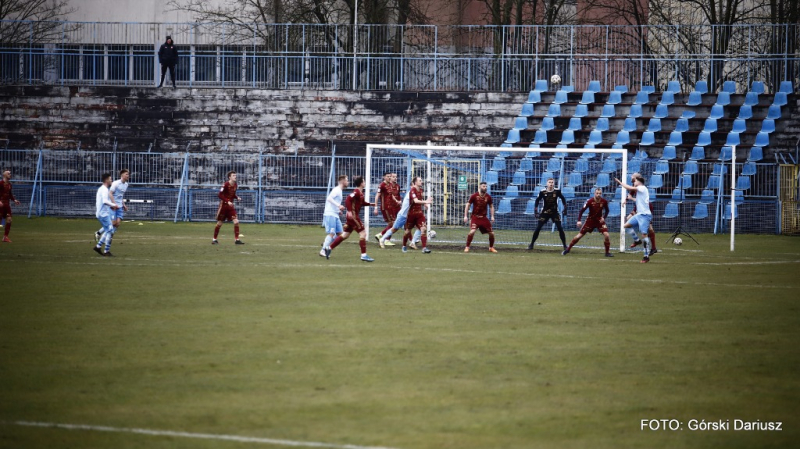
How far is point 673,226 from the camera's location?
33.7m

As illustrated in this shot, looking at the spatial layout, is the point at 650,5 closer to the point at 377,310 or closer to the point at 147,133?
the point at 147,133

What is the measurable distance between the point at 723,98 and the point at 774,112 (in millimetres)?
1925

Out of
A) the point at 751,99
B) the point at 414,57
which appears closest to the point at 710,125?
the point at 751,99

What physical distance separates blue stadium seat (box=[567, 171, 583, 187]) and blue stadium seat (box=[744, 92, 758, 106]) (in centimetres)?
744

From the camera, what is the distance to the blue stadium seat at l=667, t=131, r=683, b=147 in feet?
117

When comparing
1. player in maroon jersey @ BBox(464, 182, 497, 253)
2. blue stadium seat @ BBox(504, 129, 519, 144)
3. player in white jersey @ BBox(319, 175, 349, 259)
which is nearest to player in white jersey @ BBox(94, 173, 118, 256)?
player in white jersey @ BBox(319, 175, 349, 259)


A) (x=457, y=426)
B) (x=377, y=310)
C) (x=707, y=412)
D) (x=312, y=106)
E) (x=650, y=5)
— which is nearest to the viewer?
(x=457, y=426)

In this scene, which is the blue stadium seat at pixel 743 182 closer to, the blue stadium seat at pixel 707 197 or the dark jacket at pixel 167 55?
the blue stadium seat at pixel 707 197

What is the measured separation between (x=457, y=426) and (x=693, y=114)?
103 ft

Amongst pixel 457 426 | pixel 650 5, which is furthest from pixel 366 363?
pixel 650 5

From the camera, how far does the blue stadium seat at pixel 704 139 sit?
A: 3559 cm

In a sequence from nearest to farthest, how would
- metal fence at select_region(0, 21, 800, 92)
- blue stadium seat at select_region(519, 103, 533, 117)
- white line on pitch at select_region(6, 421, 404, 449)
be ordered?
white line on pitch at select_region(6, 421, 404, 449)
blue stadium seat at select_region(519, 103, 533, 117)
metal fence at select_region(0, 21, 800, 92)

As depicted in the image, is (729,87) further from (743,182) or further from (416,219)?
(416,219)

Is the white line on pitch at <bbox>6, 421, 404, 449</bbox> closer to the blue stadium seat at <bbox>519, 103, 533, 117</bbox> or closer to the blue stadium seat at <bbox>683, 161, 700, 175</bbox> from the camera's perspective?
the blue stadium seat at <bbox>683, 161, 700, 175</bbox>
